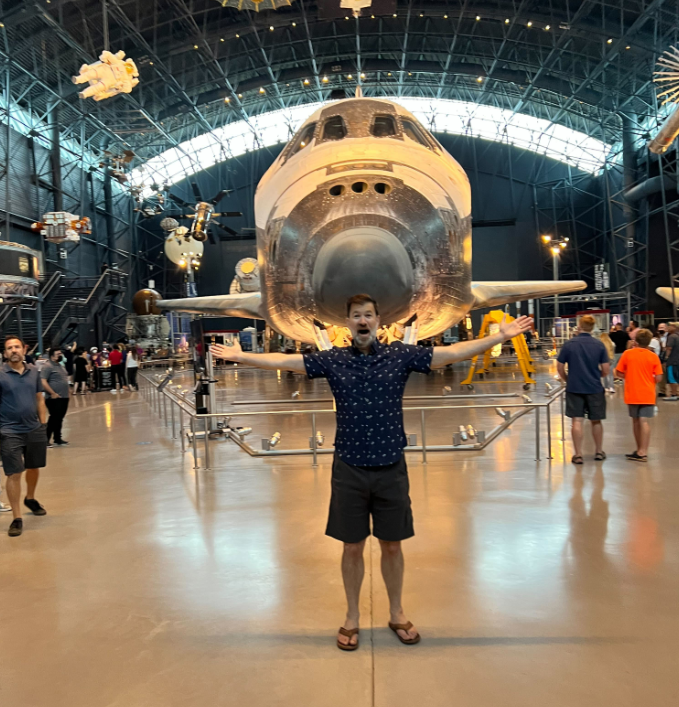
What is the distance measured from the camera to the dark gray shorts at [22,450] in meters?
4.37

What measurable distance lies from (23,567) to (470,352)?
3065 mm

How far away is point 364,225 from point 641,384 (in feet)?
11.3

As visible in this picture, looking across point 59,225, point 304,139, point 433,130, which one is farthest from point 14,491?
point 433,130

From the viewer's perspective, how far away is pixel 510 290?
28.7 ft

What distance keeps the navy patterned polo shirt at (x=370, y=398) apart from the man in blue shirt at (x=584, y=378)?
3.72 meters

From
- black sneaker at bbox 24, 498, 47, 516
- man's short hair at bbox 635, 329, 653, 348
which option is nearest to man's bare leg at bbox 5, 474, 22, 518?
black sneaker at bbox 24, 498, 47, 516

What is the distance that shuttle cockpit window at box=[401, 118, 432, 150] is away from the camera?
5426 mm

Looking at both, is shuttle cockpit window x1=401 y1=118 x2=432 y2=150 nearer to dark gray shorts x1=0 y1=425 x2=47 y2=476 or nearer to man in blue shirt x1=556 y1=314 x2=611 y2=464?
man in blue shirt x1=556 y1=314 x2=611 y2=464

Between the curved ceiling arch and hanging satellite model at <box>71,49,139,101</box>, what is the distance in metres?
19.3

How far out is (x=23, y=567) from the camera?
3.63m

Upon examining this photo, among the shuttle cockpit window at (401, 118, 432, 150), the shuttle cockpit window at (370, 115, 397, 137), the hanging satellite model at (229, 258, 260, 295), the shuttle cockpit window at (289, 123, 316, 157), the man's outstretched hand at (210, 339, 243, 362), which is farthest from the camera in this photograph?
the hanging satellite model at (229, 258, 260, 295)

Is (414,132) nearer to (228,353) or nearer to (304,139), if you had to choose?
(304,139)

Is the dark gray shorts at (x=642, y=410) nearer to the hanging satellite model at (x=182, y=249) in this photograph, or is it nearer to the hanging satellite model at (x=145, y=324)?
the hanging satellite model at (x=145, y=324)

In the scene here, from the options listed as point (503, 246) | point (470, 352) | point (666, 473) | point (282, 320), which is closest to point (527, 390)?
point (666, 473)
